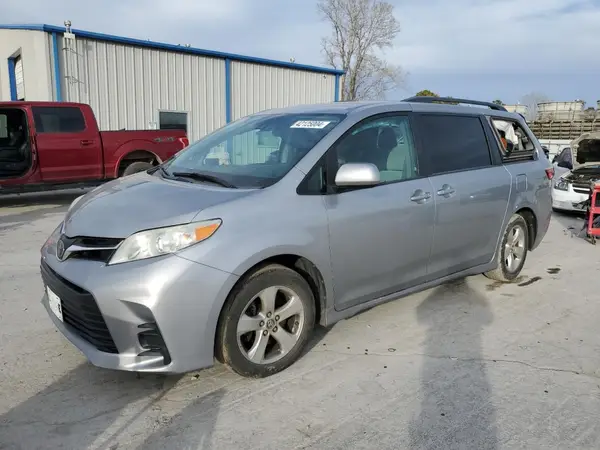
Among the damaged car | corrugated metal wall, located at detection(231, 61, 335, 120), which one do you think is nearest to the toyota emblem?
the damaged car

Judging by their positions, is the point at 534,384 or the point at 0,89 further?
the point at 0,89

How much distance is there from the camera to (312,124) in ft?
12.3

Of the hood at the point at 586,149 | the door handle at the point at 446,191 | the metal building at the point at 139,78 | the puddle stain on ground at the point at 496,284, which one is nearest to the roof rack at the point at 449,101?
the door handle at the point at 446,191

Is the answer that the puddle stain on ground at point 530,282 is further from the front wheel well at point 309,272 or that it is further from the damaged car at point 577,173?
the damaged car at point 577,173

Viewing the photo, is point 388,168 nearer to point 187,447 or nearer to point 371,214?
point 371,214

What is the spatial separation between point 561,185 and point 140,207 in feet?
30.2

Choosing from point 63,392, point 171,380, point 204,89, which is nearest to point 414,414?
point 171,380

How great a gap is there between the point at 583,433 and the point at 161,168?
3.38 metres

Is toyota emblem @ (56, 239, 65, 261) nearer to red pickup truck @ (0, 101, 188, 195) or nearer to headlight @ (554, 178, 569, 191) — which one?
red pickup truck @ (0, 101, 188, 195)

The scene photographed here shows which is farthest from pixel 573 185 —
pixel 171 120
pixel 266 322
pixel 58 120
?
pixel 171 120

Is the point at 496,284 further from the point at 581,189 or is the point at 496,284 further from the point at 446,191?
the point at 581,189

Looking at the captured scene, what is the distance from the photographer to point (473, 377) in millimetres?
3332

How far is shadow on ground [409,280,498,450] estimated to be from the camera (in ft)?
8.87

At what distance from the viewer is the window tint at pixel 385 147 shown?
368cm
